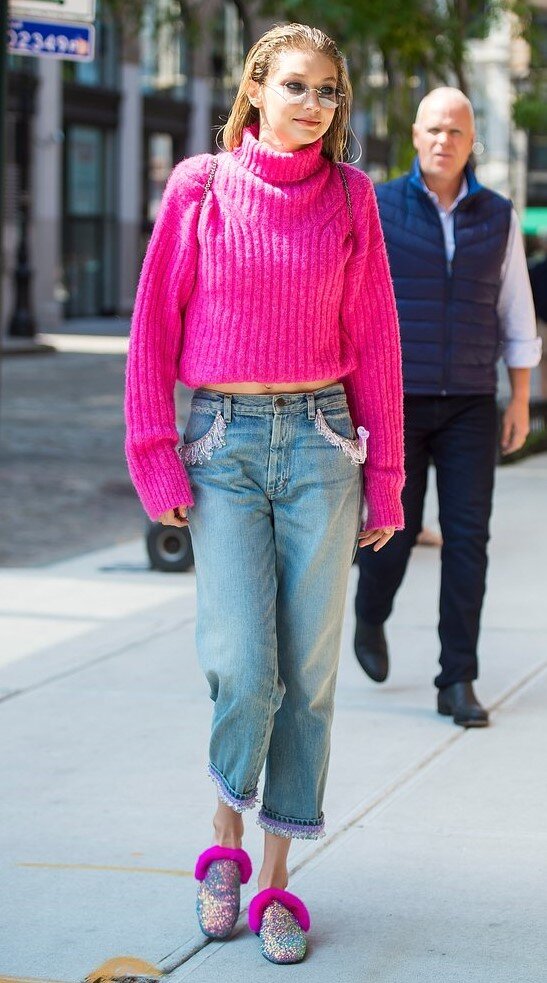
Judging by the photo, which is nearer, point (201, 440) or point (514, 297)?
point (201, 440)

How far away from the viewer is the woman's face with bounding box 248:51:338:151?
Result: 3.34m

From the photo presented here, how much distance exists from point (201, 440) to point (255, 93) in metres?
0.74

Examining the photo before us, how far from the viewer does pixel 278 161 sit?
335 cm

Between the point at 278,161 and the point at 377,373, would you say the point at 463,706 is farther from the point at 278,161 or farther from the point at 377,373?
the point at 278,161

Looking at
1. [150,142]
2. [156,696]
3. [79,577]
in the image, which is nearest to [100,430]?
[79,577]

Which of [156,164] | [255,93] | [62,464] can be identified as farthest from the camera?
[156,164]

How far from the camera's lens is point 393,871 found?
3.97m

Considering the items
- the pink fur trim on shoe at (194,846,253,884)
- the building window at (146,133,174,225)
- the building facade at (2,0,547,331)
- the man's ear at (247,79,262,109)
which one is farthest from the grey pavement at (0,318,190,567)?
the building window at (146,133,174,225)

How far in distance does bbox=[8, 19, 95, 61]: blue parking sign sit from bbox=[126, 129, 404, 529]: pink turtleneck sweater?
413 cm

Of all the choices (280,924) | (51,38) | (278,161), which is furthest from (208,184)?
(51,38)

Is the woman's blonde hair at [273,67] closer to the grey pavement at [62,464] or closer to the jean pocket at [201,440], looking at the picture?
the jean pocket at [201,440]

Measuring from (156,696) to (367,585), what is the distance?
32.5 inches

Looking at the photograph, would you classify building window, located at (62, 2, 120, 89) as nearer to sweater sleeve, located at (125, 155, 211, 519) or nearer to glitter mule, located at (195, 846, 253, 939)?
sweater sleeve, located at (125, 155, 211, 519)

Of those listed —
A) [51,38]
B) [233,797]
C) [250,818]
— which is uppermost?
[51,38]
